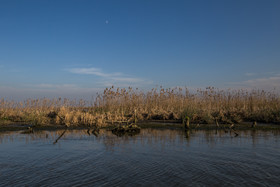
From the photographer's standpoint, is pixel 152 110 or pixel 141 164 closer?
pixel 141 164

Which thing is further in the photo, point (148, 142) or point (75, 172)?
point (148, 142)

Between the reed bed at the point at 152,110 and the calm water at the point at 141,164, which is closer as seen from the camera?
the calm water at the point at 141,164

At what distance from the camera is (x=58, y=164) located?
4656mm

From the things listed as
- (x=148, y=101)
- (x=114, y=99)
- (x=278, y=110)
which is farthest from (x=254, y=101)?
(x=114, y=99)

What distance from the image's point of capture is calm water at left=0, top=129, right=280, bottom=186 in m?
3.72

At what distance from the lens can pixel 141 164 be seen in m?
4.62

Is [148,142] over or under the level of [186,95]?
under

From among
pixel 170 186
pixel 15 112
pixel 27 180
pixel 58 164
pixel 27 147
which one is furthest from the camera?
pixel 15 112

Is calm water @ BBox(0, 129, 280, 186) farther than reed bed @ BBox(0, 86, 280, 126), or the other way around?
reed bed @ BBox(0, 86, 280, 126)

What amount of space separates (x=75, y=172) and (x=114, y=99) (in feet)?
37.8

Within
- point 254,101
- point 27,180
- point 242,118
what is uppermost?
point 254,101

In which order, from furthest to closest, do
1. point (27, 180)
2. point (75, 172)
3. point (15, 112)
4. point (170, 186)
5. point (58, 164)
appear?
point (15, 112) → point (58, 164) → point (75, 172) → point (27, 180) → point (170, 186)

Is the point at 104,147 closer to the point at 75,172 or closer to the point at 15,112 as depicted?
the point at 75,172

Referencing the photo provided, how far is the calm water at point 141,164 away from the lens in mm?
3719
